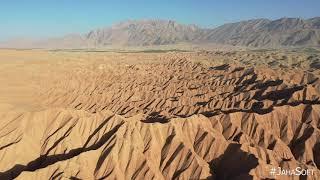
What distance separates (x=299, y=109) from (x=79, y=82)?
44345 millimetres

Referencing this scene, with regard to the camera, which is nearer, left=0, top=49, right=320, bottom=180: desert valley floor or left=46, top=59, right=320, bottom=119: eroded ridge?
left=0, top=49, right=320, bottom=180: desert valley floor

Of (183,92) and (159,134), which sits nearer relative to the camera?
(159,134)

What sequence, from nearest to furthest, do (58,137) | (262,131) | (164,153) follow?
1. (164,153)
2. (58,137)
3. (262,131)

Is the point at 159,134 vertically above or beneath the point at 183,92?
above

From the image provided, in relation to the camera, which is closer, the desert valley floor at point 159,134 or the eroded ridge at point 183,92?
the desert valley floor at point 159,134

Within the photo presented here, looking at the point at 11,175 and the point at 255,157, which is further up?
the point at 255,157

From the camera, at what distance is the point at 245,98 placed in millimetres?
66062

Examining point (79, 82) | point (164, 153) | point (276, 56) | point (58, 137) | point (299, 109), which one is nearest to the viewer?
point (164, 153)

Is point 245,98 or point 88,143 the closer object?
point 88,143

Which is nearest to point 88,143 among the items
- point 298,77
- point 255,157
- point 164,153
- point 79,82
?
point 164,153

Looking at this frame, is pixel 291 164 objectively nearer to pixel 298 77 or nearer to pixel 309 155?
pixel 309 155

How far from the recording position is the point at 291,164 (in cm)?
3566

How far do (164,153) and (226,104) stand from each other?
2543cm

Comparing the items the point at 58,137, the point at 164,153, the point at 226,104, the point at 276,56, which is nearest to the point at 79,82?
the point at 226,104
